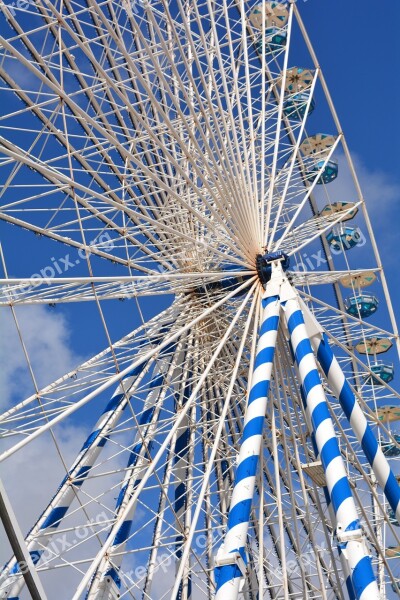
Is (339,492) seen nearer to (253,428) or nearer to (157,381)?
(253,428)

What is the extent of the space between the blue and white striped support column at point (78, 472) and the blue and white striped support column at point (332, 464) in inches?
114

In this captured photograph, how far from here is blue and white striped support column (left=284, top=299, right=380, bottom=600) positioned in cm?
948

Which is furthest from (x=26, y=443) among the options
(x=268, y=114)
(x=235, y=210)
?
(x=268, y=114)

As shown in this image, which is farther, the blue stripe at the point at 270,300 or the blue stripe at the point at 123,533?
the blue stripe at the point at 123,533

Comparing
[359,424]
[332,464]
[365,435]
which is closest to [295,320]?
[359,424]

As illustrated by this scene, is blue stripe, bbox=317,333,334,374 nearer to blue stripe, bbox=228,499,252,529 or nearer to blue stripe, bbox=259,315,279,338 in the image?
blue stripe, bbox=259,315,279,338

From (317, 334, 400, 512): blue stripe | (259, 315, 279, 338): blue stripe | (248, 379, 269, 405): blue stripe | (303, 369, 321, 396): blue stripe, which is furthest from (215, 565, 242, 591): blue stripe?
(259, 315, 279, 338): blue stripe

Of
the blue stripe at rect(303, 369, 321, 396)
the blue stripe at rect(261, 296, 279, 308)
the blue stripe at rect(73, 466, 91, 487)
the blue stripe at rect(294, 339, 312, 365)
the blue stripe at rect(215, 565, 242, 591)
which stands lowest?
the blue stripe at rect(215, 565, 242, 591)


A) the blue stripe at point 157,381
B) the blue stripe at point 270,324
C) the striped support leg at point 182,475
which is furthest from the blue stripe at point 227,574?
the blue stripe at point 157,381

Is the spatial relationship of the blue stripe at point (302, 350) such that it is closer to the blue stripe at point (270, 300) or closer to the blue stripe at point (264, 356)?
the blue stripe at point (264, 356)

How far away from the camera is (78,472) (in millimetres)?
14609

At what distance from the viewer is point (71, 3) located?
15.2 meters

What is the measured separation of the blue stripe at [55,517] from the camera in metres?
13.8

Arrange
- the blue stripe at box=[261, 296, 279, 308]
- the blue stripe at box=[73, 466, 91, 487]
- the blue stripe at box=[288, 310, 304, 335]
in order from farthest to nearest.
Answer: the blue stripe at box=[73, 466, 91, 487], the blue stripe at box=[261, 296, 279, 308], the blue stripe at box=[288, 310, 304, 335]
